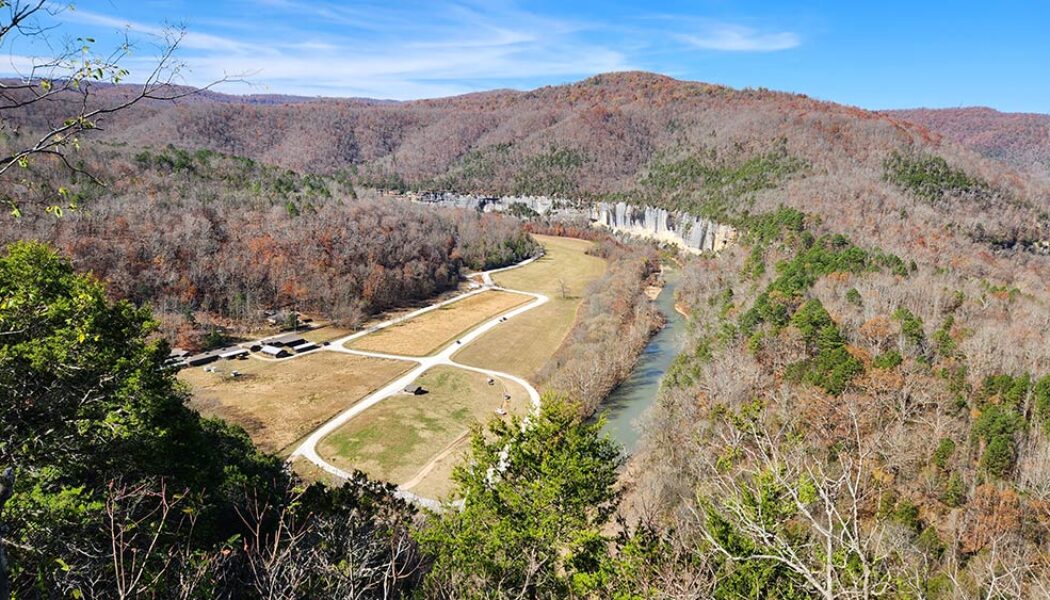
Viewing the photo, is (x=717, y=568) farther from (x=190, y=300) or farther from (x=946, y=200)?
(x=946, y=200)

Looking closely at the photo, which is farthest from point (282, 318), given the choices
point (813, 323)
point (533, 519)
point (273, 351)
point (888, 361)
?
point (888, 361)

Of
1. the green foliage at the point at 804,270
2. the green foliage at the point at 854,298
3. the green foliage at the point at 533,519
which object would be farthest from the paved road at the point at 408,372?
the green foliage at the point at 854,298

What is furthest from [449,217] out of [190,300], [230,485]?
[230,485]

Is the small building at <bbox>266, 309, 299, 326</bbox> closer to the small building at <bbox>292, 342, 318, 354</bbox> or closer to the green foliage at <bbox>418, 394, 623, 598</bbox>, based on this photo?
the small building at <bbox>292, 342, 318, 354</bbox>

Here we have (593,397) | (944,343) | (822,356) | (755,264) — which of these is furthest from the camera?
(755,264)

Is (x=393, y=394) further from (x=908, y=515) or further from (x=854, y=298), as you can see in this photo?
(x=854, y=298)

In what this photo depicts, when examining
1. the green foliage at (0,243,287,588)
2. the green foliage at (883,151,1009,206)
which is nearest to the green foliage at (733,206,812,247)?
the green foliage at (883,151,1009,206)
